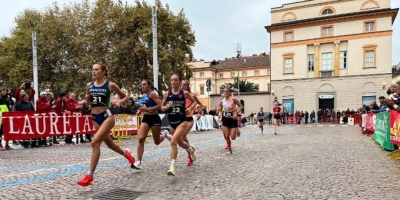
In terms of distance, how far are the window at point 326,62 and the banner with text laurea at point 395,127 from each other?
38.4 metres

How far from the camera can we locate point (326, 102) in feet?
157

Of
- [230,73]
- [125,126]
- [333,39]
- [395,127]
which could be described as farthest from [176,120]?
[230,73]

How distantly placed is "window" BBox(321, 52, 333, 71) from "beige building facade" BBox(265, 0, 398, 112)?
13 mm

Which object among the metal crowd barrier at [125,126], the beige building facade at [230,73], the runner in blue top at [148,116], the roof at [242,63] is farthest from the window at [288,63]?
the runner in blue top at [148,116]

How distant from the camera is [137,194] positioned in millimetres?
5477

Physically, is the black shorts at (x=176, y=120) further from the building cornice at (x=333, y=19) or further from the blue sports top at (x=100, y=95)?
the building cornice at (x=333, y=19)

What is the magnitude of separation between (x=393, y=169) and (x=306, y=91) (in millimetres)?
42113

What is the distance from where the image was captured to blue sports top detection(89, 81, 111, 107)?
20.6ft

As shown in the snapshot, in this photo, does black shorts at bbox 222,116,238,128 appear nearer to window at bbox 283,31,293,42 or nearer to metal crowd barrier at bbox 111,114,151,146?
metal crowd barrier at bbox 111,114,151,146

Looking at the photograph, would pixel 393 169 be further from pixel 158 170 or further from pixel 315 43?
pixel 315 43

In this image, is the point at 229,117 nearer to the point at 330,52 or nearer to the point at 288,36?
the point at 330,52

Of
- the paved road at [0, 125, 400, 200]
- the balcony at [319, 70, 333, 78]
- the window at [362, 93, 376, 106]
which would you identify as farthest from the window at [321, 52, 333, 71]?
the paved road at [0, 125, 400, 200]

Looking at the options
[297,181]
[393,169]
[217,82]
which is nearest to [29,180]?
[297,181]

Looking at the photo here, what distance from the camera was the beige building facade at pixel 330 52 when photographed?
146 ft
